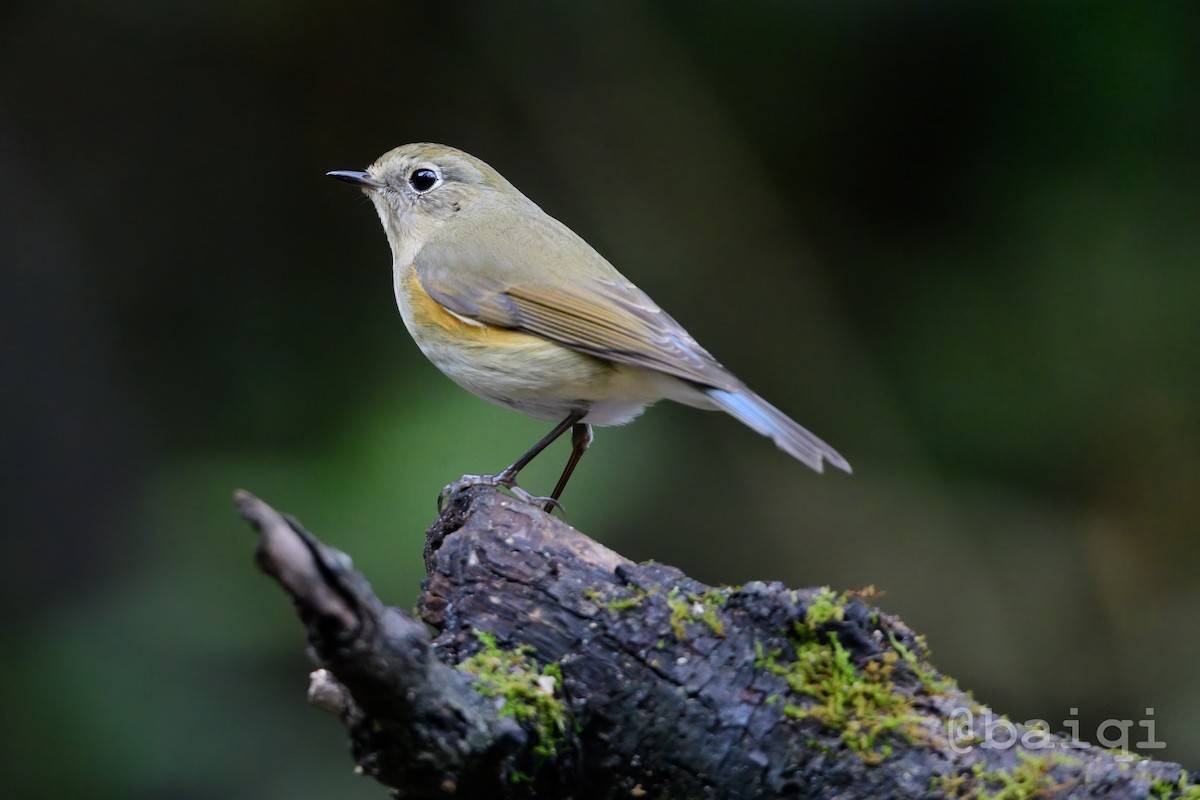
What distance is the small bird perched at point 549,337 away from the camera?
3.16 meters

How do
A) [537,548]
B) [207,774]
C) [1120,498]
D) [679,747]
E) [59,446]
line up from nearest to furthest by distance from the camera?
[679,747]
[537,548]
[207,774]
[1120,498]
[59,446]

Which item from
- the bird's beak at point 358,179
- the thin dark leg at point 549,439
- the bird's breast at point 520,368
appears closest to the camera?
the bird's breast at point 520,368

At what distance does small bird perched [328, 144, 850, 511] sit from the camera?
316 centimetres

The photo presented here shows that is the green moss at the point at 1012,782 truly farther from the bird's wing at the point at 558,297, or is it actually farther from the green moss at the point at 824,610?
the bird's wing at the point at 558,297

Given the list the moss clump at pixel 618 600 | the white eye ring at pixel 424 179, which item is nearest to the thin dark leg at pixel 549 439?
the white eye ring at pixel 424 179

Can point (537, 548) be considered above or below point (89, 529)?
below

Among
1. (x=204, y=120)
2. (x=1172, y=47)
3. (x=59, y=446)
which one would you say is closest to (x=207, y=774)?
(x=59, y=446)

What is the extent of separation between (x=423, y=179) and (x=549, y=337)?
107cm

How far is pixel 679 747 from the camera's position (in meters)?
2.10

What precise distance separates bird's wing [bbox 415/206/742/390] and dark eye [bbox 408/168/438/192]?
0.99 feet

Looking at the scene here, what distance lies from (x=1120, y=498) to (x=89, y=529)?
406 centimetres

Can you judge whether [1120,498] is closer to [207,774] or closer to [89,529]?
[207,774]

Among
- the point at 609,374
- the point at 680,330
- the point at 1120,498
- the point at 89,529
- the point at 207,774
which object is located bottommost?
the point at 207,774

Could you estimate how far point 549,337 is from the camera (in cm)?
332
